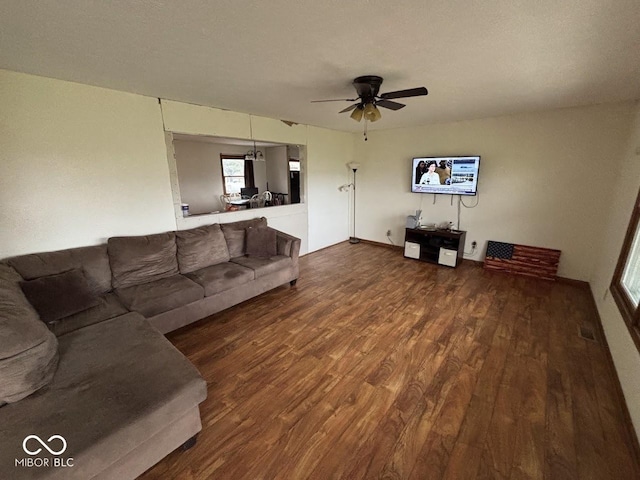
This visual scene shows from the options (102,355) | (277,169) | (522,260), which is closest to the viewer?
(102,355)

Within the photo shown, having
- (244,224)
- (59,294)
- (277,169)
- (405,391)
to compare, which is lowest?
(405,391)

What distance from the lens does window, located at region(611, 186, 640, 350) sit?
2086mm

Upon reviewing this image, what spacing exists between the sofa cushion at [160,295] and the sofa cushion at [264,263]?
2.19ft

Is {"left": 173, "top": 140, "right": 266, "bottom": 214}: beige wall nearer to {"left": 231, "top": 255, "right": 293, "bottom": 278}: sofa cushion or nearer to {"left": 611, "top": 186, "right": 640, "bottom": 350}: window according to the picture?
{"left": 231, "top": 255, "right": 293, "bottom": 278}: sofa cushion

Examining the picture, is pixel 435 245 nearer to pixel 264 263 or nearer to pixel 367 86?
pixel 264 263

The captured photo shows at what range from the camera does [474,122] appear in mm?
4180

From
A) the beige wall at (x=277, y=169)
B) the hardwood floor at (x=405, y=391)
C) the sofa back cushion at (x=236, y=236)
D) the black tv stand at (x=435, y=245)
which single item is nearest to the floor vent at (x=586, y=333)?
the hardwood floor at (x=405, y=391)

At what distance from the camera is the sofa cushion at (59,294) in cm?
204

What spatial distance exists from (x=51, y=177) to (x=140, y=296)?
136 cm

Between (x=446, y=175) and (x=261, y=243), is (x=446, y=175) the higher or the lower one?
the higher one

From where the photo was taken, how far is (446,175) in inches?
174

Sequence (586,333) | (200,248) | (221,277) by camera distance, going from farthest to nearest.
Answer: (200,248) → (221,277) → (586,333)

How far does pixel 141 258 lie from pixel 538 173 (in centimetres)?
517

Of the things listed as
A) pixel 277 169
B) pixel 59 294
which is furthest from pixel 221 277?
pixel 277 169
